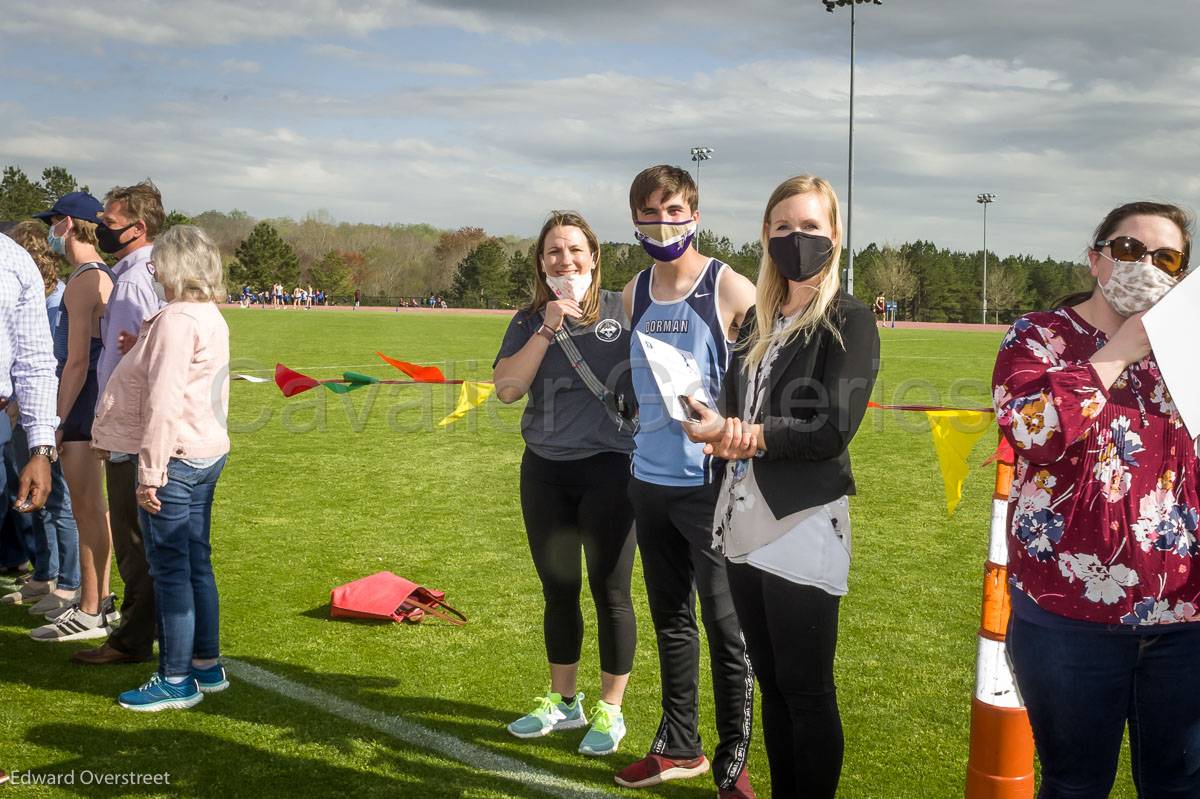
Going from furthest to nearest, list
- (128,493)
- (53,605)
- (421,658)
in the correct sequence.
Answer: (53,605)
(421,658)
(128,493)

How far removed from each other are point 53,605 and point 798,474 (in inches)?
172

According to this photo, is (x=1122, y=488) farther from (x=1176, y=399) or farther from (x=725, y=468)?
(x=725, y=468)

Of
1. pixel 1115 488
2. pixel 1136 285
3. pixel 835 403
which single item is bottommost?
pixel 1115 488

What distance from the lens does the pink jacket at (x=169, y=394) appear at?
3859mm

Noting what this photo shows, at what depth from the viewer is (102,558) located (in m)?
5.10

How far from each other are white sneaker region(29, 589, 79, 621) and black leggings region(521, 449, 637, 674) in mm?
2877

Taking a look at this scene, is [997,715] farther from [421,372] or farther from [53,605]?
[53,605]

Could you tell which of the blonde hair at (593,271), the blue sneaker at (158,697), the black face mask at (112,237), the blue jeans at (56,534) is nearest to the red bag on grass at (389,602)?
the blue sneaker at (158,697)

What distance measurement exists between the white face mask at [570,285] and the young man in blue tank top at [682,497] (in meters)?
0.23

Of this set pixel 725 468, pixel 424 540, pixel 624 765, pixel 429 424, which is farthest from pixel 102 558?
pixel 429 424

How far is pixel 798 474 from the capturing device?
2668mm

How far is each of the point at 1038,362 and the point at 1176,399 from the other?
282 millimetres

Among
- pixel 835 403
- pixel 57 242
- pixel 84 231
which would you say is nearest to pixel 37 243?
pixel 57 242

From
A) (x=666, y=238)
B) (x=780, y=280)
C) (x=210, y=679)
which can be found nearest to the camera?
(x=780, y=280)
